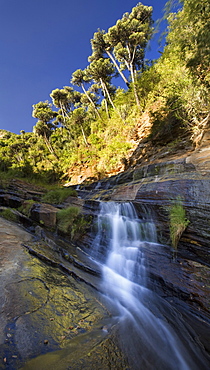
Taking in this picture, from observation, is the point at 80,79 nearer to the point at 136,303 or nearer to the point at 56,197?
the point at 56,197

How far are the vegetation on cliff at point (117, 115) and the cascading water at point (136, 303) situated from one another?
8432mm

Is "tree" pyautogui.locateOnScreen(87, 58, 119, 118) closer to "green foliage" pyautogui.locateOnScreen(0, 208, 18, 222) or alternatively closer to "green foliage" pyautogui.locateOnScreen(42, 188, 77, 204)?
"green foliage" pyautogui.locateOnScreen(42, 188, 77, 204)

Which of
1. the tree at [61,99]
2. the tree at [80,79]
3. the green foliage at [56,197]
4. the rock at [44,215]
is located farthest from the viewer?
the tree at [61,99]

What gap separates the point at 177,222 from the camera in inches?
223

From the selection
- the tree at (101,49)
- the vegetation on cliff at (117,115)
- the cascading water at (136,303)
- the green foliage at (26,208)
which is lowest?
the cascading water at (136,303)

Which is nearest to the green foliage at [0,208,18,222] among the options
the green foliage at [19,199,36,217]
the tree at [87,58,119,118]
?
the green foliage at [19,199,36,217]

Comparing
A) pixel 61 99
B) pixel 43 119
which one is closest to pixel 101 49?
pixel 61 99

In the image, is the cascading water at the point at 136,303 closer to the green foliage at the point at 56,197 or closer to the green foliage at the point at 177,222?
the green foliage at the point at 177,222

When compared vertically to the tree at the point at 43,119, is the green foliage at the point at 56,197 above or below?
below

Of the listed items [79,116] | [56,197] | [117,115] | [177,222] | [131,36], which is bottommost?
[177,222]

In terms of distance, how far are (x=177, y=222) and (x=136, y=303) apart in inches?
109

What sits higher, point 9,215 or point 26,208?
point 26,208

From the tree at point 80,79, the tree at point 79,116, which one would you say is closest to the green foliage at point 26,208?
the tree at point 79,116

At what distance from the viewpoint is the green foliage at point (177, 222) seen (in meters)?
5.57
